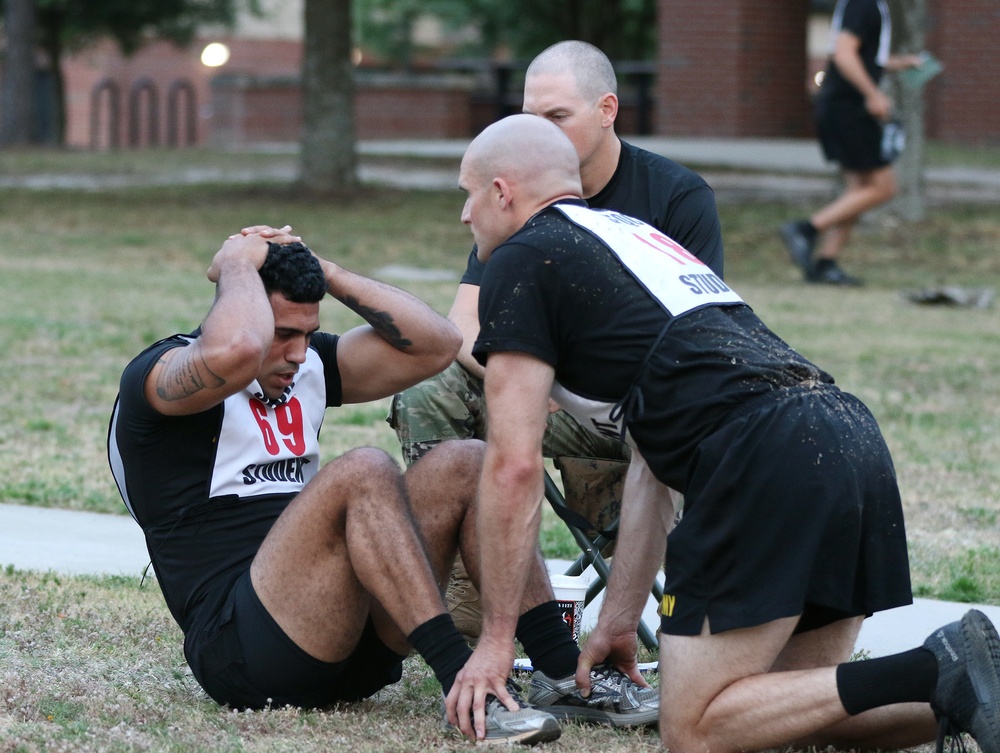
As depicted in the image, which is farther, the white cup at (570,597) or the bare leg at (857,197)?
the bare leg at (857,197)

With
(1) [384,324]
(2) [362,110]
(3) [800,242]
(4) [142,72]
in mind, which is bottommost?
(4) [142,72]

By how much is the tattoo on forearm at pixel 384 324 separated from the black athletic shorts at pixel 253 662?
78 cm

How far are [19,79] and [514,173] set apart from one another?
25.0 meters

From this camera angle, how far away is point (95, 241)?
552 inches

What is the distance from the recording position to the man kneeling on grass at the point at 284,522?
338 centimetres

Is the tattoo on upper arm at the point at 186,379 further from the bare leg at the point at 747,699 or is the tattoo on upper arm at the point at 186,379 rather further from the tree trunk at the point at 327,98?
the tree trunk at the point at 327,98

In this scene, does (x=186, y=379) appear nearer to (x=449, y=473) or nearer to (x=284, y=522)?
(x=284, y=522)

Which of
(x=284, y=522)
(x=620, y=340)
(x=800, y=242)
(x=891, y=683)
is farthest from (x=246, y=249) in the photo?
(x=800, y=242)

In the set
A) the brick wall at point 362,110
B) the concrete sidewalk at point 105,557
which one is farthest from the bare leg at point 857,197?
the brick wall at point 362,110

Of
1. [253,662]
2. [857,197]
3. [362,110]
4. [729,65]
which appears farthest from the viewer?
[362,110]

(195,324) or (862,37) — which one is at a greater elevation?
(862,37)

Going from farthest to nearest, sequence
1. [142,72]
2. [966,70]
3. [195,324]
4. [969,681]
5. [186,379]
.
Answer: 1. [142,72]
2. [966,70]
3. [195,324]
4. [186,379]
5. [969,681]

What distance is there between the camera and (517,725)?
3289mm

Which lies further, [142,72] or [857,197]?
[142,72]
